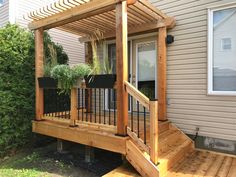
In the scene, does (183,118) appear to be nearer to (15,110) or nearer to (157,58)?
(157,58)

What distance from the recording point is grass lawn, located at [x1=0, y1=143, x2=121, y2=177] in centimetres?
387

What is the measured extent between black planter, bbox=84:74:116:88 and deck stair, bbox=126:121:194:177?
1.02m

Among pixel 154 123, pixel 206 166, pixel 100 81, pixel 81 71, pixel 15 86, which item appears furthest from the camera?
pixel 15 86

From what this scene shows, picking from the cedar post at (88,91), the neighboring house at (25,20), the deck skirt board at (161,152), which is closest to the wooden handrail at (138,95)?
the deck skirt board at (161,152)

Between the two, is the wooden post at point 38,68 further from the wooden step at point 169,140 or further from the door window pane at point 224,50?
the door window pane at point 224,50

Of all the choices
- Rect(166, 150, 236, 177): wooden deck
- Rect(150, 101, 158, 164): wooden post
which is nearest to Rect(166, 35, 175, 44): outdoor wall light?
Rect(150, 101, 158, 164): wooden post

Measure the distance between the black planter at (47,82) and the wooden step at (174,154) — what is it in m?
2.55

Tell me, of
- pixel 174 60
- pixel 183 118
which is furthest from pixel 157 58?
pixel 183 118

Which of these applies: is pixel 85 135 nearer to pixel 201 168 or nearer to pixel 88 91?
pixel 201 168

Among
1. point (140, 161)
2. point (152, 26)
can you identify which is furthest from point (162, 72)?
point (140, 161)

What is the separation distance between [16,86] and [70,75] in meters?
1.54

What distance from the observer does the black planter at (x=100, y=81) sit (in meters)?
3.76

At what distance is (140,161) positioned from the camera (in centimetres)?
331

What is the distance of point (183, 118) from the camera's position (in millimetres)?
4770
